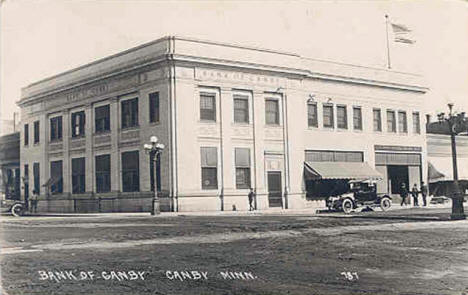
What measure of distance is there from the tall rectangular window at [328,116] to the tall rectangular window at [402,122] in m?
6.89

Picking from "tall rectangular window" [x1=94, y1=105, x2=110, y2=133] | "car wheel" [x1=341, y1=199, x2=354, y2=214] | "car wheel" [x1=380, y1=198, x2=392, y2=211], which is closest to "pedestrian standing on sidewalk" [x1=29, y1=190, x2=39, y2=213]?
"tall rectangular window" [x1=94, y1=105, x2=110, y2=133]

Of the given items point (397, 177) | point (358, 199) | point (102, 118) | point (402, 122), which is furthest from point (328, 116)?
point (102, 118)

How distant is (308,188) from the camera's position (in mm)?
39344

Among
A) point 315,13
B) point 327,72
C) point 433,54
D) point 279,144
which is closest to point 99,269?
point 315,13

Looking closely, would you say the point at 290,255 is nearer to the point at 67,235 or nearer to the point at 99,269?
the point at 99,269

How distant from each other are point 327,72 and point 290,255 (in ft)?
101

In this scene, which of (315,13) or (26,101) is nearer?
(315,13)

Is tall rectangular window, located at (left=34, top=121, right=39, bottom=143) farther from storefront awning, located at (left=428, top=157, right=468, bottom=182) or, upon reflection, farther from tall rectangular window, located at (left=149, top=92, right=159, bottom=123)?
storefront awning, located at (left=428, top=157, right=468, bottom=182)

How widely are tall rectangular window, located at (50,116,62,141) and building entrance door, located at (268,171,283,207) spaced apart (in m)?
15.6

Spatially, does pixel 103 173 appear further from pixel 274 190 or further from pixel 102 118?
pixel 274 190

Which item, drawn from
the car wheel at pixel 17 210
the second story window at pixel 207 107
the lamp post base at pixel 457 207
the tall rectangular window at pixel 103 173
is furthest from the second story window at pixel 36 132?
the lamp post base at pixel 457 207

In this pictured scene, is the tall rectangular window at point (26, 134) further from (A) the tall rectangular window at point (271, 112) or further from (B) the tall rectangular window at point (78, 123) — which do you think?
(A) the tall rectangular window at point (271, 112)

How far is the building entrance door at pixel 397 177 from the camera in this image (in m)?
44.4

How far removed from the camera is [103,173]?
126ft
